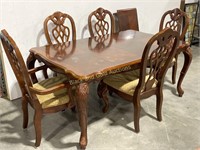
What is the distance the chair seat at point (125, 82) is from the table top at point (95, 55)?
26cm

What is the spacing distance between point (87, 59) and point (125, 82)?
466 mm

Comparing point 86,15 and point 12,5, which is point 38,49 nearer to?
point 12,5

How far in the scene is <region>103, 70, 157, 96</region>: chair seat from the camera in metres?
A: 2.22

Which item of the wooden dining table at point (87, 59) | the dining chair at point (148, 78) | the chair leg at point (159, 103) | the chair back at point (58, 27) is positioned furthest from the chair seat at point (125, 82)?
the chair back at point (58, 27)

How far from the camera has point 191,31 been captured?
4.66 metres

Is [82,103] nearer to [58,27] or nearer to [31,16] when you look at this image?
[58,27]

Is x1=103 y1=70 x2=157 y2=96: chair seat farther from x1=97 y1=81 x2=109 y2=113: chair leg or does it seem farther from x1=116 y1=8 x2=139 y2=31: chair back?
x1=116 y1=8 x2=139 y2=31: chair back

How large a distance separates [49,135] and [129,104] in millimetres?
1013

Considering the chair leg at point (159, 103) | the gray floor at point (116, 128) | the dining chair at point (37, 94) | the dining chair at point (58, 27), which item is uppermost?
the dining chair at point (58, 27)

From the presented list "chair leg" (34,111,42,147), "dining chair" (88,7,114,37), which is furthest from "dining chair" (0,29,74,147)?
"dining chair" (88,7,114,37)

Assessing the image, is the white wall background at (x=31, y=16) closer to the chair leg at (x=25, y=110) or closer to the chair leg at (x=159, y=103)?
the chair leg at (x=25, y=110)

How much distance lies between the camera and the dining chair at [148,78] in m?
1.92

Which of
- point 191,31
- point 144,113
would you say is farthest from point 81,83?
point 191,31

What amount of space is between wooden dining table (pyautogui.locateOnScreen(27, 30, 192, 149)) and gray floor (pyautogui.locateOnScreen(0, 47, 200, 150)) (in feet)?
0.92
